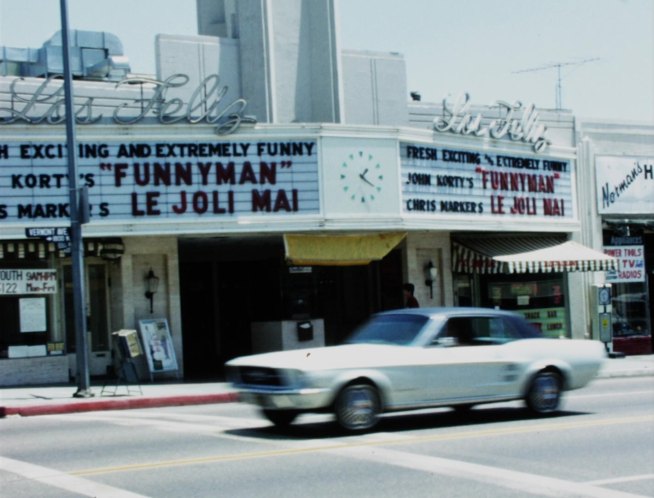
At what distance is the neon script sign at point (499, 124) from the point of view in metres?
26.2

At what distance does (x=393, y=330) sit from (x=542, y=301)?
16.8m

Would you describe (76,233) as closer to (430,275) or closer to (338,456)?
(338,456)

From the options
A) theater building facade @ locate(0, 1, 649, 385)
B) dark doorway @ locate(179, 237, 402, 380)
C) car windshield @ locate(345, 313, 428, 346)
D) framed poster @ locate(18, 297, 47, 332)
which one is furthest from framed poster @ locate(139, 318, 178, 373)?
car windshield @ locate(345, 313, 428, 346)

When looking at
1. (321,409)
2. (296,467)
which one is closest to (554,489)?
(296,467)

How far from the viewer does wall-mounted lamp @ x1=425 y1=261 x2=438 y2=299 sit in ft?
91.3

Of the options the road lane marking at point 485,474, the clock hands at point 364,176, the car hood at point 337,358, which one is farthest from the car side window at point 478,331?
the clock hands at point 364,176

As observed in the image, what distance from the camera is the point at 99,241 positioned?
23547 millimetres

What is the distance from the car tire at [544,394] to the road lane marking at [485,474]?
3712mm

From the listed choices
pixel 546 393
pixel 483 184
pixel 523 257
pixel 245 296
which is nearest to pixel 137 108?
pixel 245 296

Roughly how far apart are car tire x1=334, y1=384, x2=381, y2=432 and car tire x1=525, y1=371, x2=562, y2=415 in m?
2.66

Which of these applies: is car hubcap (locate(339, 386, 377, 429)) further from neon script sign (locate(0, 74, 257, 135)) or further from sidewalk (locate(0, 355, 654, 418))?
neon script sign (locate(0, 74, 257, 135))

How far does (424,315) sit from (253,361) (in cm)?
239

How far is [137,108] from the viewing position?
2375cm

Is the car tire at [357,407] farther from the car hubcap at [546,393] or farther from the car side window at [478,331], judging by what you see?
the car hubcap at [546,393]
